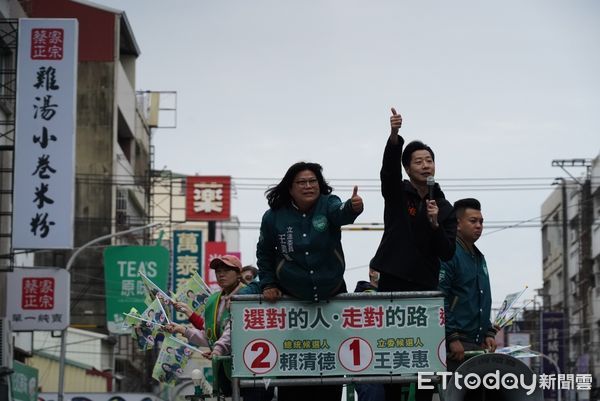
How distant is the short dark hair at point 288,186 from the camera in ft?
29.5

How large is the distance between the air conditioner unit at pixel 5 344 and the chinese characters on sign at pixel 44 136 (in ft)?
5.65

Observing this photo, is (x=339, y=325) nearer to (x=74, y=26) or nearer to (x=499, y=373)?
(x=499, y=373)

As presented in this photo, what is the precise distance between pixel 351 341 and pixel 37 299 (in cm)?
2169

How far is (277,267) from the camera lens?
8.84m

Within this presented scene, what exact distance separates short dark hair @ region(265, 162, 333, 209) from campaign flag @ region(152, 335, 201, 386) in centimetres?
384

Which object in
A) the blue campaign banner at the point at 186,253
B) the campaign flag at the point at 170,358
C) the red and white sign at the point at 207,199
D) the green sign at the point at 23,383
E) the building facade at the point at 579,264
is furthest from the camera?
the building facade at the point at 579,264

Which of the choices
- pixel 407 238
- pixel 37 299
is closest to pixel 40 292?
pixel 37 299

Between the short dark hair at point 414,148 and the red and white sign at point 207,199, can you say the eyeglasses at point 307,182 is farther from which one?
the red and white sign at point 207,199

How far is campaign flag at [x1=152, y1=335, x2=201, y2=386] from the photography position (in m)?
12.8

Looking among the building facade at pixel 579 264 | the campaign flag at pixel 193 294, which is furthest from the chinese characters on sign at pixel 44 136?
the building facade at pixel 579 264

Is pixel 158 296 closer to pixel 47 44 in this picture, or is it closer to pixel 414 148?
pixel 414 148

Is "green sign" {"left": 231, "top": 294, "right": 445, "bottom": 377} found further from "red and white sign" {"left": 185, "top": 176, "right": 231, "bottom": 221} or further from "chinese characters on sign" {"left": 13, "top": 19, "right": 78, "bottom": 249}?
"red and white sign" {"left": 185, "top": 176, "right": 231, "bottom": 221}

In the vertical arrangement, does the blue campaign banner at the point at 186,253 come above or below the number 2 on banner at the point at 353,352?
above

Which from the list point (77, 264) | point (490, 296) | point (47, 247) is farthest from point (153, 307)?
point (77, 264)
